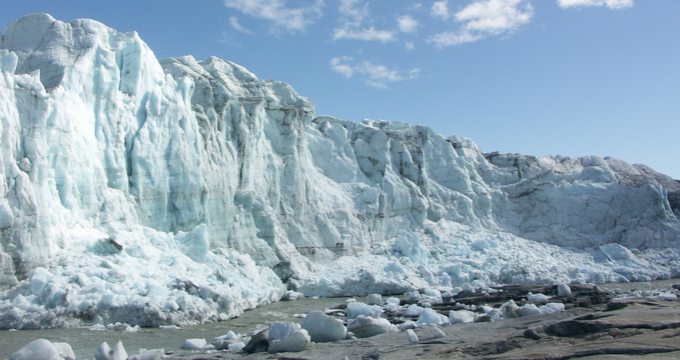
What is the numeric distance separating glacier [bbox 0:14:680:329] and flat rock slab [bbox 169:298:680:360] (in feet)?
19.5

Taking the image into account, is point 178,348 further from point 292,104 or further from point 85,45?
point 292,104

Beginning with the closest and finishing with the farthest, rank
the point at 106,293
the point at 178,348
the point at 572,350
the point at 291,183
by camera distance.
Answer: the point at 572,350
the point at 178,348
the point at 106,293
the point at 291,183

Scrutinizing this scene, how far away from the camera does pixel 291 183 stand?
21203 mm

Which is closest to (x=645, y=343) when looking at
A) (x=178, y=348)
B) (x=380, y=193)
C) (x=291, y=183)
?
(x=178, y=348)

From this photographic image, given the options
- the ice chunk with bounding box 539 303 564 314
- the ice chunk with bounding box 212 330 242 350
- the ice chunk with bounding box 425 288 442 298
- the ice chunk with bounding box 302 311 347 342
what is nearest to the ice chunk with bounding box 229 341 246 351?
the ice chunk with bounding box 212 330 242 350

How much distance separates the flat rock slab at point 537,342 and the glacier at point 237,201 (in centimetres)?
595

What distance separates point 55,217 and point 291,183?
9.90 metres

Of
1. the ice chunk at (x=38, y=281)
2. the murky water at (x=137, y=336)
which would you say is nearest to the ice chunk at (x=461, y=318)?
the murky water at (x=137, y=336)

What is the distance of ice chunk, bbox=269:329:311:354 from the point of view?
776cm

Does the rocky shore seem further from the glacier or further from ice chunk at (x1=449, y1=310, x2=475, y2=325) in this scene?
the glacier

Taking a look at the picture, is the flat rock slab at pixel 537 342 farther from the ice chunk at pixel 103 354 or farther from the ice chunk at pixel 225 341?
the ice chunk at pixel 103 354

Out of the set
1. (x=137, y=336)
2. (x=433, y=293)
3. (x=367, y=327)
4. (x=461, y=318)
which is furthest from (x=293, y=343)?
(x=433, y=293)

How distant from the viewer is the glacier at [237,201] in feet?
40.5

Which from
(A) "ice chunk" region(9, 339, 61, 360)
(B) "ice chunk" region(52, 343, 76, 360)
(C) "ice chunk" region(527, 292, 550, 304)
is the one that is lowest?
(C) "ice chunk" region(527, 292, 550, 304)
